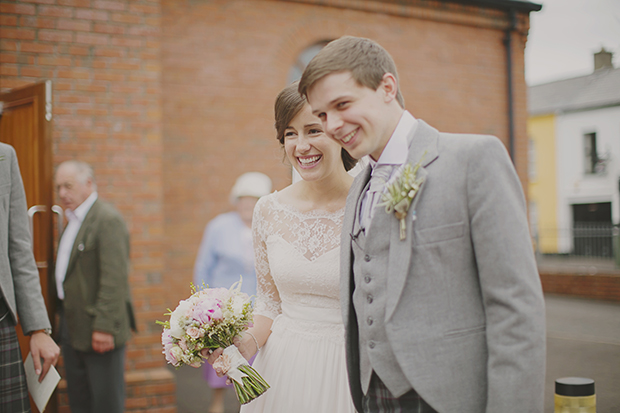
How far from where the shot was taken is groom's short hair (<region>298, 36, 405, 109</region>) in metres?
1.72

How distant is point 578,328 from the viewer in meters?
10.3

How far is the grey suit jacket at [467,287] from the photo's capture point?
1.50 m

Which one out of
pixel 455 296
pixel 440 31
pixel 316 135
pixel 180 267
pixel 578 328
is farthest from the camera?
pixel 578 328

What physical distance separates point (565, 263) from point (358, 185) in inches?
590

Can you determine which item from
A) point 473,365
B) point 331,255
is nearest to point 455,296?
point 473,365

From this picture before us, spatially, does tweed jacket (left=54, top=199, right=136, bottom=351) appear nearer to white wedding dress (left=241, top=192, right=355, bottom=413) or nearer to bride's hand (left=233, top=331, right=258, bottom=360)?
white wedding dress (left=241, top=192, right=355, bottom=413)

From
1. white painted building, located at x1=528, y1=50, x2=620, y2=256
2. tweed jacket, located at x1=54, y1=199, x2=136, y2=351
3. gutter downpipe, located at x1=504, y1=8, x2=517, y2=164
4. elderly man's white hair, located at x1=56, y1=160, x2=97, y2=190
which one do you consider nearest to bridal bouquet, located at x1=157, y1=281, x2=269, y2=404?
tweed jacket, located at x1=54, y1=199, x2=136, y2=351

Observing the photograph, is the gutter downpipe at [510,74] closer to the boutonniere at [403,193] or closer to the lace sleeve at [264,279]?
the lace sleeve at [264,279]

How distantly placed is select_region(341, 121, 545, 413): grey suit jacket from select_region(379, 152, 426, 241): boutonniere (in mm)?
22

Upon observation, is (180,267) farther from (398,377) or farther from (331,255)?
(398,377)

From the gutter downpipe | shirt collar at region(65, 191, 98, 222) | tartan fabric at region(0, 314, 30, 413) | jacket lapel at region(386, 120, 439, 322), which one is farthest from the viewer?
the gutter downpipe

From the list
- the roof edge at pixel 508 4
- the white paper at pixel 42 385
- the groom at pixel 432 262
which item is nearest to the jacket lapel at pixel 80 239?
the white paper at pixel 42 385

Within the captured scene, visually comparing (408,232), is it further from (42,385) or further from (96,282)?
(96,282)

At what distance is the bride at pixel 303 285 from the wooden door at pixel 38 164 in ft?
7.47
